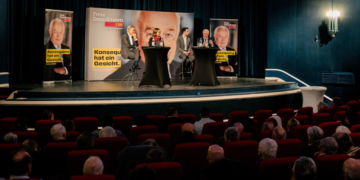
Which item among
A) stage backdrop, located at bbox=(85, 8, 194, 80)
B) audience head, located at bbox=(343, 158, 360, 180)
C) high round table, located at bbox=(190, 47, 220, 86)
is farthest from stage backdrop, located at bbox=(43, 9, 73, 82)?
audience head, located at bbox=(343, 158, 360, 180)

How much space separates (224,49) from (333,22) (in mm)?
3166

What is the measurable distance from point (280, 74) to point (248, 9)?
99.9 inches

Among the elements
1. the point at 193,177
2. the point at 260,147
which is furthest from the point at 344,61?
the point at 193,177

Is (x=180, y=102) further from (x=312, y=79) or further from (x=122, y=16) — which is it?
(x=312, y=79)

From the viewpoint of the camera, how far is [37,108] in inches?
225

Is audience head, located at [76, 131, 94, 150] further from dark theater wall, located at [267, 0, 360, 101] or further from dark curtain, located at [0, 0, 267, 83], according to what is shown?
dark theater wall, located at [267, 0, 360, 101]

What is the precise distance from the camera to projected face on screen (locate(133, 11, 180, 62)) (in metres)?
9.62

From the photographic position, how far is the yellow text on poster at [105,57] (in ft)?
30.1

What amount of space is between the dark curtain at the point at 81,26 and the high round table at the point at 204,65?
377 cm

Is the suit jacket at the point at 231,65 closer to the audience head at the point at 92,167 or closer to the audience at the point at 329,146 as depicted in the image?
the audience at the point at 329,146

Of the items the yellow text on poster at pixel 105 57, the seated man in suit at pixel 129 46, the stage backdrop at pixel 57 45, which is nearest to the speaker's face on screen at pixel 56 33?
the stage backdrop at pixel 57 45

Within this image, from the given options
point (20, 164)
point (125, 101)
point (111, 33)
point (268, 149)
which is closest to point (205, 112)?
point (268, 149)

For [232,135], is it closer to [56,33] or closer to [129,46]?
[129,46]

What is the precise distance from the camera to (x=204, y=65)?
7109 millimetres
